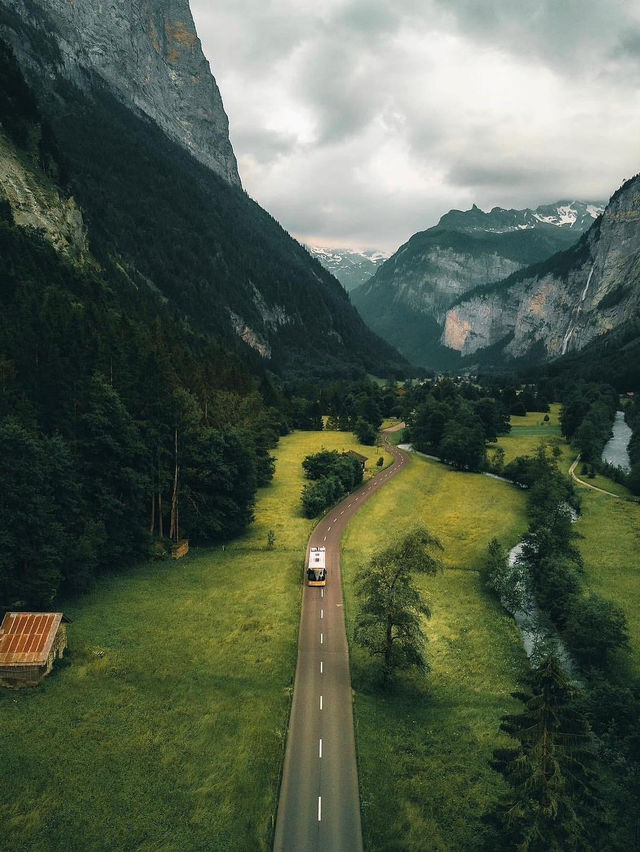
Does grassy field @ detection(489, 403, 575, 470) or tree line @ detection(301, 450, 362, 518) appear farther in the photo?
grassy field @ detection(489, 403, 575, 470)

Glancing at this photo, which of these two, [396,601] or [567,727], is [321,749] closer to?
A: [396,601]

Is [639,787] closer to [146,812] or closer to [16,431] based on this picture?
[146,812]

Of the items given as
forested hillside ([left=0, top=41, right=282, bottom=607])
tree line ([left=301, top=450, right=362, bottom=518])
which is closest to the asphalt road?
forested hillside ([left=0, top=41, right=282, bottom=607])

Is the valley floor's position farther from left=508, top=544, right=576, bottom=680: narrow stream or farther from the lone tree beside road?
the lone tree beside road

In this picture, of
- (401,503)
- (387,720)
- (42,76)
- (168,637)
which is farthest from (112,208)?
(387,720)

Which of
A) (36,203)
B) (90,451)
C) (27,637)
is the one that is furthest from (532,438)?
(36,203)

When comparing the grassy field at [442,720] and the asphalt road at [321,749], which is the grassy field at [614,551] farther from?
the asphalt road at [321,749]
